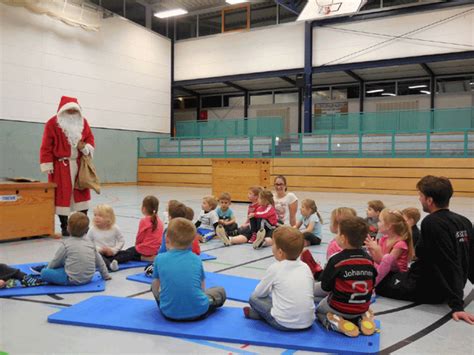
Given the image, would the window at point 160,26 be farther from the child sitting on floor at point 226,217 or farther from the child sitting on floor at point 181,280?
the child sitting on floor at point 181,280

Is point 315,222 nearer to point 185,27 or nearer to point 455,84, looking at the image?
point 455,84

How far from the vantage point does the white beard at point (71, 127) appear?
6457 millimetres

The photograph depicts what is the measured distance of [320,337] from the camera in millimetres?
2809

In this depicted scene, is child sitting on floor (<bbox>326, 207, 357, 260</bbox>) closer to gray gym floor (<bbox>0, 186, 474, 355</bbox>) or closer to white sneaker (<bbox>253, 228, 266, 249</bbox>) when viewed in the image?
gray gym floor (<bbox>0, 186, 474, 355</bbox>)

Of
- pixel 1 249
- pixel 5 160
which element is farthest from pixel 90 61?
A: pixel 1 249

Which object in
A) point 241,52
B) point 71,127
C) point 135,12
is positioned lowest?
point 71,127

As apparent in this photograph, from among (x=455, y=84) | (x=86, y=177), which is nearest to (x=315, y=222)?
(x=86, y=177)

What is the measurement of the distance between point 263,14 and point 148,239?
1908 centimetres

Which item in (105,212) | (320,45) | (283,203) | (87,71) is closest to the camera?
(105,212)

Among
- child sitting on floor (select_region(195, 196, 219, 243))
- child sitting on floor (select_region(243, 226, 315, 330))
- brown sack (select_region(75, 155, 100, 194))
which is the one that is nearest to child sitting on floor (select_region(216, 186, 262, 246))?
child sitting on floor (select_region(195, 196, 219, 243))

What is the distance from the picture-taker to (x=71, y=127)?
21.4 ft

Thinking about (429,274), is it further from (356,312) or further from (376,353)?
(376,353)

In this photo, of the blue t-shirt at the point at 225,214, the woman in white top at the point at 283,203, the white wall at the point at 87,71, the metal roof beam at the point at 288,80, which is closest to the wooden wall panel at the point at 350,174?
the white wall at the point at 87,71

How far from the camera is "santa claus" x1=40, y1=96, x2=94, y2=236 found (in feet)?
20.9
